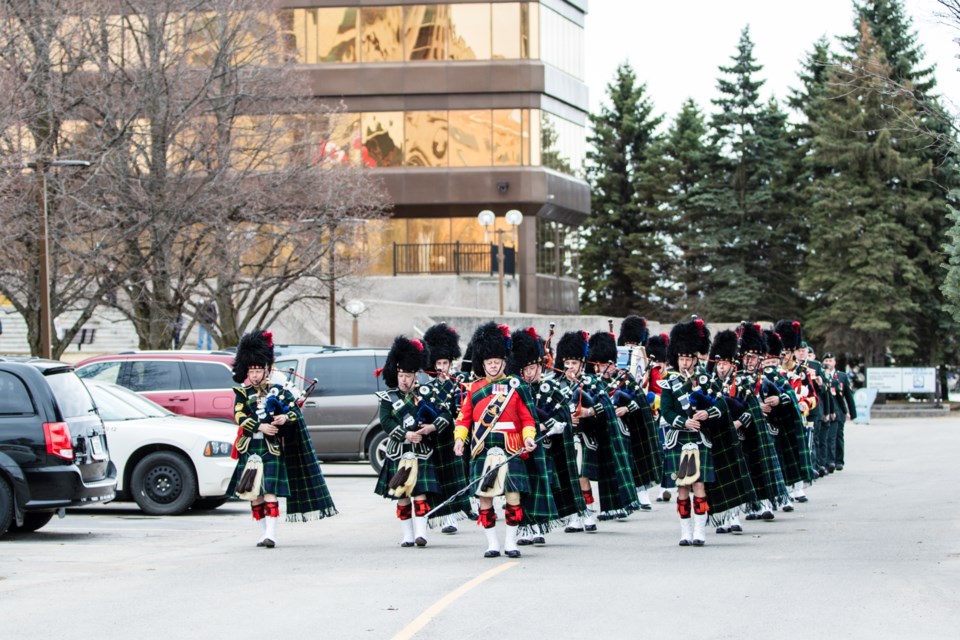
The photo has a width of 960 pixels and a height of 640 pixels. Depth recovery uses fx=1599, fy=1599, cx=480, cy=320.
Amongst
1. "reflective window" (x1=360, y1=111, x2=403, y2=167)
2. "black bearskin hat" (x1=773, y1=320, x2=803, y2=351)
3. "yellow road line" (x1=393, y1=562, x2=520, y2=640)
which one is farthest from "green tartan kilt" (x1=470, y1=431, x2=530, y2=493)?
"reflective window" (x1=360, y1=111, x2=403, y2=167)

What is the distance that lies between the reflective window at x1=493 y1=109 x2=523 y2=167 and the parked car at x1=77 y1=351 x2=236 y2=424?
36557 millimetres

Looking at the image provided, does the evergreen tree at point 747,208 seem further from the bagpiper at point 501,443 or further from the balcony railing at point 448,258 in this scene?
the bagpiper at point 501,443

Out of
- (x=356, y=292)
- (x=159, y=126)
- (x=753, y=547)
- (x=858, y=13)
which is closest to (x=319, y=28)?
(x=356, y=292)

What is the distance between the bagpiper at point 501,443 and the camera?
526 inches

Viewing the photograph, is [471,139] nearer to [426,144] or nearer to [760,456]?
[426,144]

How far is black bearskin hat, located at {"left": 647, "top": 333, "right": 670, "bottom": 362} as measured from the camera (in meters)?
20.5

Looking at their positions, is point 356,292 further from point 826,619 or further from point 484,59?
point 826,619

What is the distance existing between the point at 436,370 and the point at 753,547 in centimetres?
398

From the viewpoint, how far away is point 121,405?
18.8m

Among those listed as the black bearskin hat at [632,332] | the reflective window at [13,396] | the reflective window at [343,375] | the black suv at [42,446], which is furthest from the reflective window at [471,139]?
the reflective window at [13,396]

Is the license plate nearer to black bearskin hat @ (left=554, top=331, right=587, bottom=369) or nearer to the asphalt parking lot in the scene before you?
the asphalt parking lot

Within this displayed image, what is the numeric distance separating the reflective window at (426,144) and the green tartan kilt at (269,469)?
145 ft

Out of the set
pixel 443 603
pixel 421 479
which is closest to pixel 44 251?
pixel 421 479

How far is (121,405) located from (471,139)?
133ft
